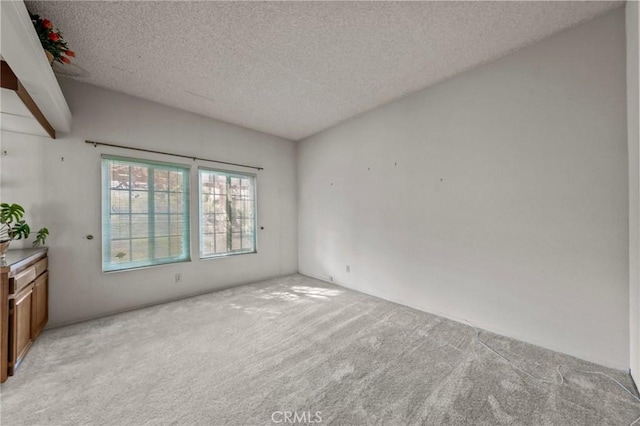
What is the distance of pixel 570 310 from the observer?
2.08 meters

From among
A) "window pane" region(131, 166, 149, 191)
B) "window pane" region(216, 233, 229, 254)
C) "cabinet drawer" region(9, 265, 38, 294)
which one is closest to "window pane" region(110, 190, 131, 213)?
"window pane" region(131, 166, 149, 191)

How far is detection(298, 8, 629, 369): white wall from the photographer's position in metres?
1.94

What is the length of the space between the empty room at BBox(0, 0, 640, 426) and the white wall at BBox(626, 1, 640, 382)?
0.04 metres

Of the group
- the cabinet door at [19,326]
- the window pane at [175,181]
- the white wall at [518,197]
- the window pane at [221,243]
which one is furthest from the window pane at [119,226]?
the white wall at [518,197]

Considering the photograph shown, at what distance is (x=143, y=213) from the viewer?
10.7 ft

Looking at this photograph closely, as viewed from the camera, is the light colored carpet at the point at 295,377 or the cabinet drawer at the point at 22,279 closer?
the light colored carpet at the point at 295,377

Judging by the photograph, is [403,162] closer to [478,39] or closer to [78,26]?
[478,39]

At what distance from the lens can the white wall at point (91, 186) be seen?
8.52ft

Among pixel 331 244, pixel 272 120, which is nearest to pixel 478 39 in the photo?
pixel 272 120

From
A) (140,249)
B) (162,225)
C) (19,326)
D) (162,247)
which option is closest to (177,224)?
(162,225)

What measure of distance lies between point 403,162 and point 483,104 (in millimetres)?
1060

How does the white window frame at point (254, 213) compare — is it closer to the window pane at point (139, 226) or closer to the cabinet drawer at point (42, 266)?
the window pane at point (139, 226)

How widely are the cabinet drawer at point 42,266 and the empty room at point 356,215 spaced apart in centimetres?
2

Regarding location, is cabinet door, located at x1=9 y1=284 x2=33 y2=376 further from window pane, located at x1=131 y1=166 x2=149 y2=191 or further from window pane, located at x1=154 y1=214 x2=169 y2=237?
window pane, located at x1=131 y1=166 x2=149 y2=191
